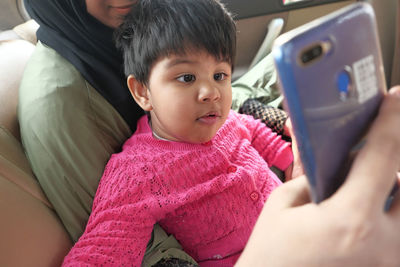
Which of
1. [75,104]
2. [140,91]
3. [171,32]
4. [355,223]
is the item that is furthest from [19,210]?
[355,223]

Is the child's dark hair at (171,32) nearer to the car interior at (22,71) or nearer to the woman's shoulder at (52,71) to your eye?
the woman's shoulder at (52,71)

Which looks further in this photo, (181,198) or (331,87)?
(181,198)

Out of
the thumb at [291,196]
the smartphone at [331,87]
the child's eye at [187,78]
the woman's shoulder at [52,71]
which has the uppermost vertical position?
the smartphone at [331,87]

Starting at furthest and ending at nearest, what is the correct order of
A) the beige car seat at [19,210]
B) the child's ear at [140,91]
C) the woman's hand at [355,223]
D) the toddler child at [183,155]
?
the child's ear at [140,91]
the toddler child at [183,155]
the beige car seat at [19,210]
the woman's hand at [355,223]

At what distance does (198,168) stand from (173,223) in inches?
5.9

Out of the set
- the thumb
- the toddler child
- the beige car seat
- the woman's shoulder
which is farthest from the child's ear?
the thumb

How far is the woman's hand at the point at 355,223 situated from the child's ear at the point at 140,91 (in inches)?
22.3

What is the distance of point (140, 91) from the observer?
84 centimetres

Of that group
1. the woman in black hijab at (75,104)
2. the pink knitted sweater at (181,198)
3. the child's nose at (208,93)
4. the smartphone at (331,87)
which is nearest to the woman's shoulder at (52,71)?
the woman in black hijab at (75,104)

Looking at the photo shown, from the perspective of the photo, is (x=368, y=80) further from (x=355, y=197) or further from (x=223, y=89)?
(x=223, y=89)

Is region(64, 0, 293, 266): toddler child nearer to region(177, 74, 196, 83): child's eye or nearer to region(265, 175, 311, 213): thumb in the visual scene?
region(177, 74, 196, 83): child's eye

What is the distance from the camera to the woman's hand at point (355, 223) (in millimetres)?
Answer: 302

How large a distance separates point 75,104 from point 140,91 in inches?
6.5

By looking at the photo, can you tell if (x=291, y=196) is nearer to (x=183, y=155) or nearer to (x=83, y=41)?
(x=183, y=155)
